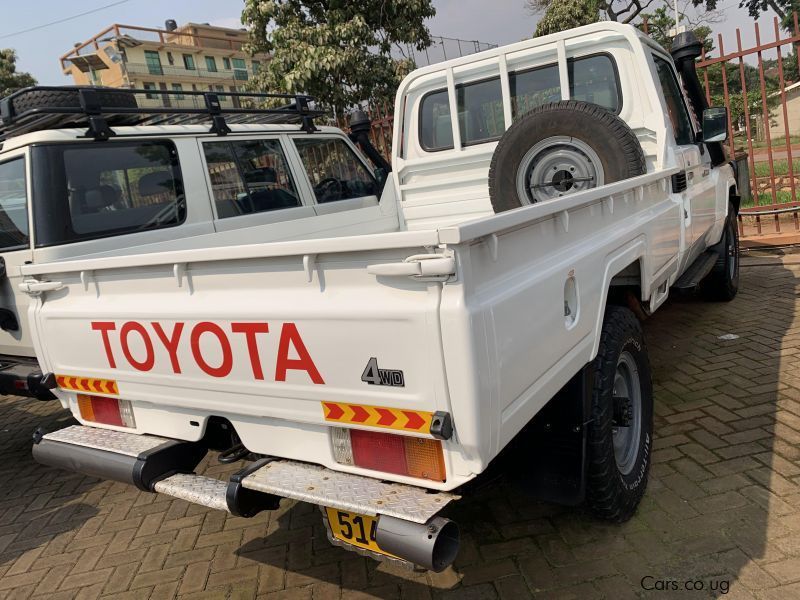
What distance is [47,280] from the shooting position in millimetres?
2455

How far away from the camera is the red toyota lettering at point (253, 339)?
74.8 inches

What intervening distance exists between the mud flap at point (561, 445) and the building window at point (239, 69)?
53344mm

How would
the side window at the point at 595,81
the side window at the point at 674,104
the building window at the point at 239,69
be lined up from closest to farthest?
the side window at the point at 595,81 < the side window at the point at 674,104 < the building window at the point at 239,69

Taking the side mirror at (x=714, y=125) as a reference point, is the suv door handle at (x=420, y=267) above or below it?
below

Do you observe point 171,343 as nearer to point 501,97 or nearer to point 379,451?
point 379,451

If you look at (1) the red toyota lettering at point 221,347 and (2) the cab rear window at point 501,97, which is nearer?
(1) the red toyota lettering at point 221,347

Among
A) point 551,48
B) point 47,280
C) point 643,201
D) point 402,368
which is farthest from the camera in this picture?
point 551,48

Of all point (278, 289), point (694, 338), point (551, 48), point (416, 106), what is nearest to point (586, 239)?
point (278, 289)

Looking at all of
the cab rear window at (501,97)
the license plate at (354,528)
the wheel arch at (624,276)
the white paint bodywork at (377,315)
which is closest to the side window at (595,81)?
the cab rear window at (501,97)

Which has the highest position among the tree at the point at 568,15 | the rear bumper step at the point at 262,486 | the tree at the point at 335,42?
the tree at the point at 568,15

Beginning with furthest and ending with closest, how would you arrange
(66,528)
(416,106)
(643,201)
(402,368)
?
(416,106)
(66,528)
(643,201)
(402,368)

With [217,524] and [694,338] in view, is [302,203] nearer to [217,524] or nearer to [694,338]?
[217,524]

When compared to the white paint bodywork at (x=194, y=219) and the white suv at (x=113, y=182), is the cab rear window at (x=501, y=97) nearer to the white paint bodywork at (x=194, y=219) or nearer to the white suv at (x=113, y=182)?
the white paint bodywork at (x=194, y=219)

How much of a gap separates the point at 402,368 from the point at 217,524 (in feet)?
6.23
